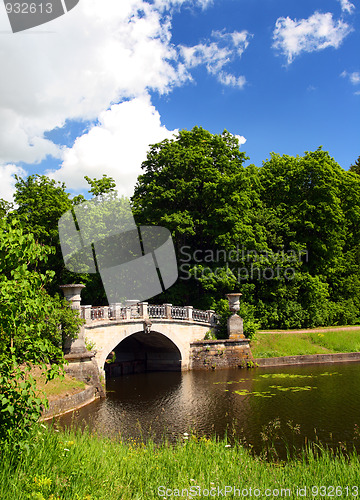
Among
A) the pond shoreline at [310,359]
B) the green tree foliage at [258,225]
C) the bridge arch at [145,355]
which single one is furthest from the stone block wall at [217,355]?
the green tree foliage at [258,225]

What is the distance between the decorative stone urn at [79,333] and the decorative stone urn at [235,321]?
10.3 meters

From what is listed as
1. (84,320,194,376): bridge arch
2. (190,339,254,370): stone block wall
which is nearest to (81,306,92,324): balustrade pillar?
(84,320,194,376): bridge arch

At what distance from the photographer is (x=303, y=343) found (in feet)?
88.6

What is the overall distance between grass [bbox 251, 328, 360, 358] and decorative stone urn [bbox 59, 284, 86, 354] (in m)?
11.8

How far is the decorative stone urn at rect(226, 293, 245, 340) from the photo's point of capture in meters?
24.9

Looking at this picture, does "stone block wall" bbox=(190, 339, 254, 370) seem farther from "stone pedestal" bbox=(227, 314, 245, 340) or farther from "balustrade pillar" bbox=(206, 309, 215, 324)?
"balustrade pillar" bbox=(206, 309, 215, 324)

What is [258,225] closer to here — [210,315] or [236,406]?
[210,315]

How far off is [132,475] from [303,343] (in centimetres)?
2270

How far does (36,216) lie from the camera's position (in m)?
27.9

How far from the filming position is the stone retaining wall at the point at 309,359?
79.5 feet

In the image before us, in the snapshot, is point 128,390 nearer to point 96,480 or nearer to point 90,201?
point 96,480

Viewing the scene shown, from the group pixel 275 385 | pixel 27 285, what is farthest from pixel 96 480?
pixel 275 385

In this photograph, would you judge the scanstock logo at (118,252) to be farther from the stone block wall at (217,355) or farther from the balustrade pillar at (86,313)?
the balustrade pillar at (86,313)

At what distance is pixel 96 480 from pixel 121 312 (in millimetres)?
15383
